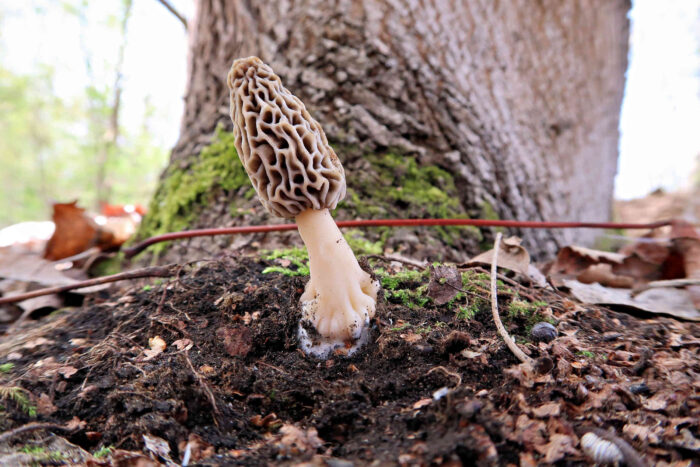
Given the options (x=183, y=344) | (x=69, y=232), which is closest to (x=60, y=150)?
(x=69, y=232)

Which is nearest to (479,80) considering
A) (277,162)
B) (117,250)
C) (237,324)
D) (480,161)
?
(480,161)

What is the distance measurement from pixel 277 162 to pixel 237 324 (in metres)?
0.72

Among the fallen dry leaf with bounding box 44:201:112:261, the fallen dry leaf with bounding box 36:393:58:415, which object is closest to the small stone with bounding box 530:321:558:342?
the fallen dry leaf with bounding box 36:393:58:415

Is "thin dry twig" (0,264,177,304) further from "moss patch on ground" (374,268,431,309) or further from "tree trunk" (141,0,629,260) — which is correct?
"moss patch on ground" (374,268,431,309)

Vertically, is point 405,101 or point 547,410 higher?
point 405,101

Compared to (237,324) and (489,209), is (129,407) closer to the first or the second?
(237,324)

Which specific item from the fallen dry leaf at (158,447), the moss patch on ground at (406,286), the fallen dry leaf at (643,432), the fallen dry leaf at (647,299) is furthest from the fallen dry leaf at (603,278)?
the fallen dry leaf at (158,447)

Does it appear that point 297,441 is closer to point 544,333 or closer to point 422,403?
point 422,403

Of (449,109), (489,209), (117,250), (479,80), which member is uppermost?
(479,80)

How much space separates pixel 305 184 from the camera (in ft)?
5.54

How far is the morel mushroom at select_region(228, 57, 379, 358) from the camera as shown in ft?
5.64

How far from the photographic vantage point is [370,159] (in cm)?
299

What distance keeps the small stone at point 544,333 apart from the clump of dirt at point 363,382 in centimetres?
3

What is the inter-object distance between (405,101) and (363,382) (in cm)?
221
